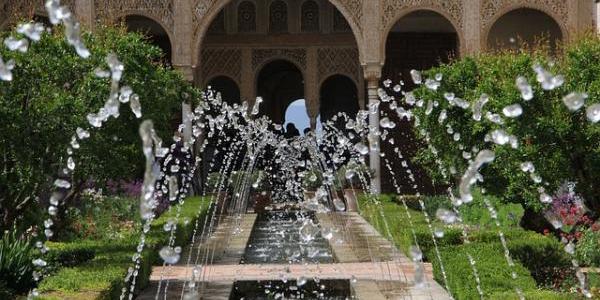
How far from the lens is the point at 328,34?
17516 mm

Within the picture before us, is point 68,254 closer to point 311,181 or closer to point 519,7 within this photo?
point 519,7

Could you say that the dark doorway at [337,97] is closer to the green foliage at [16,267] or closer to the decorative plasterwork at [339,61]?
the decorative plasterwork at [339,61]

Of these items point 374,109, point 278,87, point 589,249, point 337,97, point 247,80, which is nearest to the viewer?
point 589,249

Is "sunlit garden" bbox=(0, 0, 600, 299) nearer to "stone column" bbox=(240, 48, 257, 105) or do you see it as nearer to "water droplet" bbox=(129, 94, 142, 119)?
"water droplet" bbox=(129, 94, 142, 119)

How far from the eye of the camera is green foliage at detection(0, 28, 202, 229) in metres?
6.35

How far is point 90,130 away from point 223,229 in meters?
5.04

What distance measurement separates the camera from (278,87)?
906 inches

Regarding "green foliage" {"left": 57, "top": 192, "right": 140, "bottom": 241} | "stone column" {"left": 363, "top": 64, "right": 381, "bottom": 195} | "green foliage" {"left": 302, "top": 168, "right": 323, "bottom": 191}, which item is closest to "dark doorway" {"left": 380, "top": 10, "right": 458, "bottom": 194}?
"green foliage" {"left": 302, "top": 168, "right": 323, "bottom": 191}

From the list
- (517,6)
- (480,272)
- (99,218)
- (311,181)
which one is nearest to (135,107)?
(480,272)

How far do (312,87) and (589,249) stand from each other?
10958mm

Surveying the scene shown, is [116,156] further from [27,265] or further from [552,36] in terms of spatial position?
[552,36]

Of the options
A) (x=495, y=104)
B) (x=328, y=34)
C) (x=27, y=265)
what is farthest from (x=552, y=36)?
(x=27, y=265)

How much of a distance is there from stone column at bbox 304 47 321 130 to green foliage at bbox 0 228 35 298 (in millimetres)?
11182

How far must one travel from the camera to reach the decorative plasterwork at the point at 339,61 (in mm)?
A: 17422
